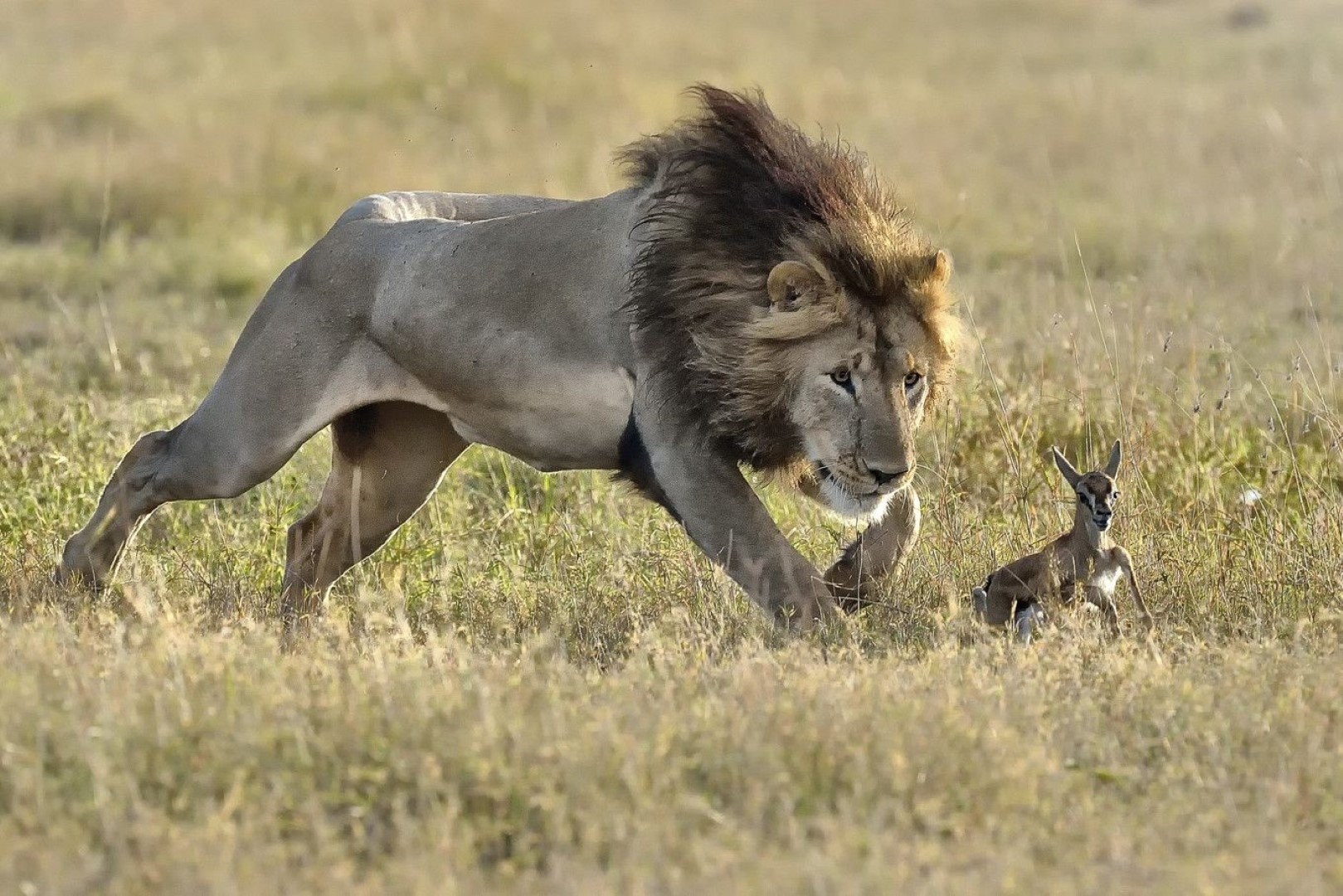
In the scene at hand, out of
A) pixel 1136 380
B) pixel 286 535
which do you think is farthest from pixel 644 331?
pixel 1136 380

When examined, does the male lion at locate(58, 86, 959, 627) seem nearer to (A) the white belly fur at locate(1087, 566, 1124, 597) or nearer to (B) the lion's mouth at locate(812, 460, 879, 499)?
(B) the lion's mouth at locate(812, 460, 879, 499)

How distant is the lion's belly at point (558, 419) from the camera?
5.44m

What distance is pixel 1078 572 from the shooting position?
17.8 ft

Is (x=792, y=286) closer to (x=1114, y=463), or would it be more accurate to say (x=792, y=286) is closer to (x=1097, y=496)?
(x=1097, y=496)

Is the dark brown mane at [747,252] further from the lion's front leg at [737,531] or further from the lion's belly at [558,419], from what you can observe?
the lion's belly at [558,419]

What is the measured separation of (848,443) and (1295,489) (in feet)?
8.08

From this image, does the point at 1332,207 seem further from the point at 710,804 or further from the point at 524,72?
the point at 710,804

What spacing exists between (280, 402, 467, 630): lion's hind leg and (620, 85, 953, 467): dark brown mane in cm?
125

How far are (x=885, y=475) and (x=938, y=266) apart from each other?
621mm

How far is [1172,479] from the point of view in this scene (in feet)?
22.2

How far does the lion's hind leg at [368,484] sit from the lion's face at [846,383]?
1597 millimetres

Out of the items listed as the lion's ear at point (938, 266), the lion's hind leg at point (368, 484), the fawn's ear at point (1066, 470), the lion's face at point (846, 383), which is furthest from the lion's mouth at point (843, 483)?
the lion's hind leg at point (368, 484)

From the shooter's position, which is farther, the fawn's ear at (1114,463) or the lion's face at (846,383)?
the fawn's ear at (1114,463)

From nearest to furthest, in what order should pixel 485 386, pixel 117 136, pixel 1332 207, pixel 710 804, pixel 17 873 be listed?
pixel 17 873
pixel 710 804
pixel 485 386
pixel 1332 207
pixel 117 136
